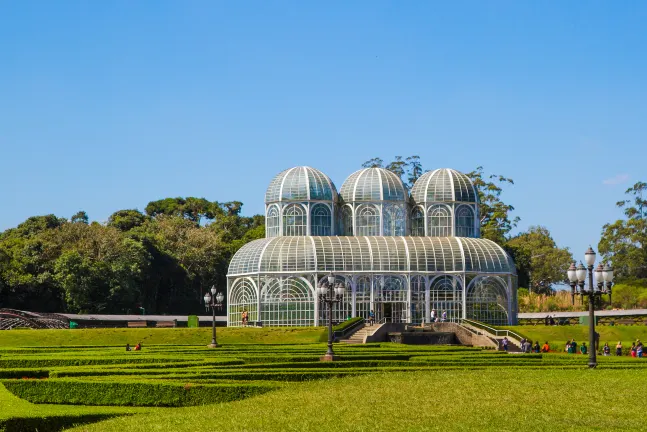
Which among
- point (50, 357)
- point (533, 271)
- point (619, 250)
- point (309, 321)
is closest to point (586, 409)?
point (50, 357)

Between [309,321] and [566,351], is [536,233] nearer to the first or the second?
[309,321]

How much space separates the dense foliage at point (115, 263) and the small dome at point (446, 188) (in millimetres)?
26807

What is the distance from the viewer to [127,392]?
30609 millimetres

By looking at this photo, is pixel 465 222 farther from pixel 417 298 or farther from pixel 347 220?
pixel 347 220

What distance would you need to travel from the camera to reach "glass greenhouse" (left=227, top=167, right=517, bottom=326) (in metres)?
75.0

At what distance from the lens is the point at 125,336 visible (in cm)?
6538

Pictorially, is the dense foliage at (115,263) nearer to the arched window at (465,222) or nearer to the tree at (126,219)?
the tree at (126,219)

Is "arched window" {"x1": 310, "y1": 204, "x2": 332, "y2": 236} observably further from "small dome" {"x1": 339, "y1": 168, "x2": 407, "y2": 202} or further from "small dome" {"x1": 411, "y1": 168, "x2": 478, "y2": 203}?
"small dome" {"x1": 411, "y1": 168, "x2": 478, "y2": 203}

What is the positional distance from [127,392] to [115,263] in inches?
2490

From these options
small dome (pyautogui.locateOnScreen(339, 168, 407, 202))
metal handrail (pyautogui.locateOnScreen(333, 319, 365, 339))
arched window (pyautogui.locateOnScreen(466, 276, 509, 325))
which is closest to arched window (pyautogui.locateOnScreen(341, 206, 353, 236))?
small dome (pyautogui.locateOnScreen(339, 168, 407, 202))

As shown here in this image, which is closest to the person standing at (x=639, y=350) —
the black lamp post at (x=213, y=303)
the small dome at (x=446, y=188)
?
the black lamp post at (x=213, y=303)

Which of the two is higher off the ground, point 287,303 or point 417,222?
point 417,222

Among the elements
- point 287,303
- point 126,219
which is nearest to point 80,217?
point 126,219

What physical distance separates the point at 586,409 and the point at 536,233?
401ft
